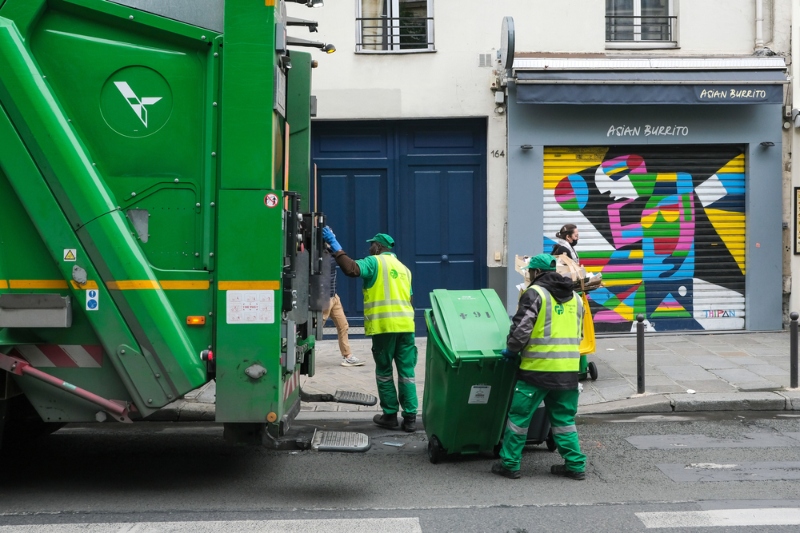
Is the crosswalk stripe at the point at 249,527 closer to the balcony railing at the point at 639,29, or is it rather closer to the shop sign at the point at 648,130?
the shop sign at the point at 648,130

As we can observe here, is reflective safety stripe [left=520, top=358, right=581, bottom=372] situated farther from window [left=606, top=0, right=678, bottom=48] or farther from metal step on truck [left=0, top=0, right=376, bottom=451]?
window [left=606, top=0, right=678, bottom=48]

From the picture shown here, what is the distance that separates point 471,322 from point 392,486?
4.24 feet

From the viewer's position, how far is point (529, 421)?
6.00 metres

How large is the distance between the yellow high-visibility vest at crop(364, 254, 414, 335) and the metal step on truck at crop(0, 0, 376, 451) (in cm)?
202

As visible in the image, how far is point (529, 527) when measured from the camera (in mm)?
4949

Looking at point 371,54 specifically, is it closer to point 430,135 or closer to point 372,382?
point 430,135

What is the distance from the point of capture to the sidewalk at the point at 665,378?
27.0 feet

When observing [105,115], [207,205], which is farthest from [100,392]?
[105,115]

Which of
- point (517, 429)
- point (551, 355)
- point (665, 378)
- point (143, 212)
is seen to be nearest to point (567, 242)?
point (665, 378)

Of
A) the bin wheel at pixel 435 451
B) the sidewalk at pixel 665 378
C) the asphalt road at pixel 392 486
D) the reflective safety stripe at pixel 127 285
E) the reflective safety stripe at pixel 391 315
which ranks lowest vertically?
the asphalt road at pixel 392 486

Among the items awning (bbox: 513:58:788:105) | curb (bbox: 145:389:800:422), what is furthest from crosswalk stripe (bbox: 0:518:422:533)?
awning (bbox: 513:58:788:105)

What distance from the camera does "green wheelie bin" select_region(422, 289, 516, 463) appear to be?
20.1 feet

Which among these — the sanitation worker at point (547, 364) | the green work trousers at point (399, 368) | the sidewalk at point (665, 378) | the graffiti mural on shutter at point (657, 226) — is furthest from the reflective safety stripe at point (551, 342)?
the graffiti mural on shutter at point (657, 226)

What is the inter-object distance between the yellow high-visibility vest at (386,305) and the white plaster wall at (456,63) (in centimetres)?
484
